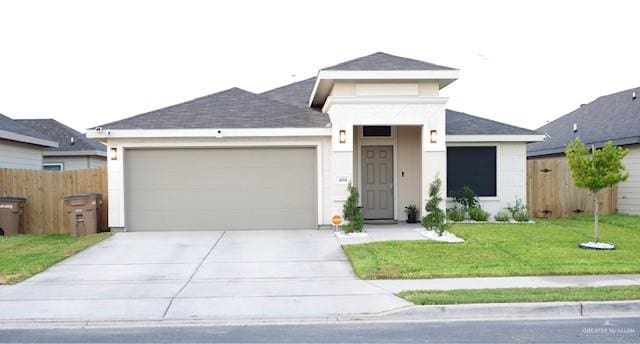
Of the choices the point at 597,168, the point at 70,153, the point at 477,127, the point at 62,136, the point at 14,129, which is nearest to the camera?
the point at 597,168

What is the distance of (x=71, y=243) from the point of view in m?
14.0

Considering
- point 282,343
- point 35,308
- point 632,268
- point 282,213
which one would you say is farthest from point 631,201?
point 35,308

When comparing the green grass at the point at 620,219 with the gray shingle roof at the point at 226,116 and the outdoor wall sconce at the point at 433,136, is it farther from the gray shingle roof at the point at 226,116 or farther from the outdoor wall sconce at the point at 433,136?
the gray shingle roof at the point at 226,116

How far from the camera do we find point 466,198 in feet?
56.2

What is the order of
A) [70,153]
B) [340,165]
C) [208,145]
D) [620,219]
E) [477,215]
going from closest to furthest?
[340,165], [208,145], [477,215], [620,219], [70,153]

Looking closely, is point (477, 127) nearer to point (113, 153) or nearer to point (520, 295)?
point (520, 295)

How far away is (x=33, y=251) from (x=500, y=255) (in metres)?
10.0

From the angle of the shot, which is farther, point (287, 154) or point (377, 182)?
point (377, 182)

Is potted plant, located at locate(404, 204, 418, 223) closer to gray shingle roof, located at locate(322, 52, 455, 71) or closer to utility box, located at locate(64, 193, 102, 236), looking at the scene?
gray shingle roof, located at locate(322, 52, 455, 71)

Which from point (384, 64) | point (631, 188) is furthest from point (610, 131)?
point (384, 64)

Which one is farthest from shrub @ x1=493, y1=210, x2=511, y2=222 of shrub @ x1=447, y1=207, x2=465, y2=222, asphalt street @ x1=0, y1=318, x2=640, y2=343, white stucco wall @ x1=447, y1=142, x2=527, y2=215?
asphalt street @ x1=0, y1=318, x2=640, y2=343

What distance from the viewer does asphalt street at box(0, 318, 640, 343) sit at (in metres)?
6.68

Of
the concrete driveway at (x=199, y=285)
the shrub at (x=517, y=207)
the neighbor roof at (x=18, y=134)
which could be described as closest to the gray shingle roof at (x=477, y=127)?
the shrub at (x=517, y=207)

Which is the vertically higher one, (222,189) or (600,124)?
(600,124)
